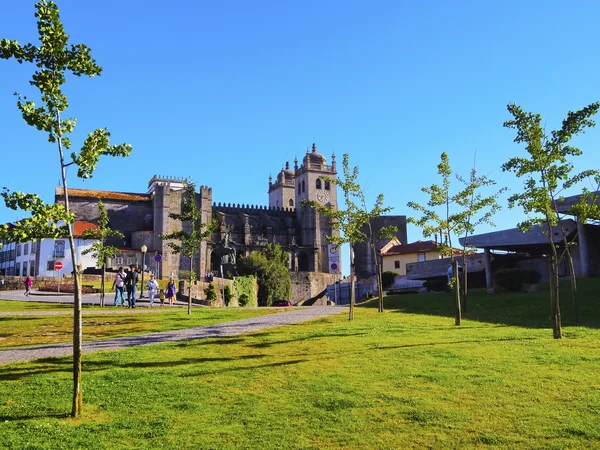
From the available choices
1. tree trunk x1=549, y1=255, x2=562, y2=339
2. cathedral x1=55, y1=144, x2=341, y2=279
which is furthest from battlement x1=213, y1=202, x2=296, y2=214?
tree trunk x1=549, y1=255, x2=562, y2=339

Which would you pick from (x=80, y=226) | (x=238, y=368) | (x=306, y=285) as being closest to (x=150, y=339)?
(x=238, y=368)

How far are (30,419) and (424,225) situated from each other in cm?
1324

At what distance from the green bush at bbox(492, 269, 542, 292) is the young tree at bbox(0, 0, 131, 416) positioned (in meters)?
25.6

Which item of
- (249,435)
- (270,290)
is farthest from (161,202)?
(249,435)

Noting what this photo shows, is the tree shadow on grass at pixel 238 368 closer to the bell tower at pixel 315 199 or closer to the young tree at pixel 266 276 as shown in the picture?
the young tree at pixel 266 276

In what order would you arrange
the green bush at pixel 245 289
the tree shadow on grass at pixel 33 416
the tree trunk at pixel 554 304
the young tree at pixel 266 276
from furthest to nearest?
the young tree at pixel 266 276
the green bush at pixel 245 289
the tree trunk at pixel 554 304
the tree shadow on grass at pixel 33 416

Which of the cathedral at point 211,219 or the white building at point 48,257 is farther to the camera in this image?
the cathedral at point 211,219

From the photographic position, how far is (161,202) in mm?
74062

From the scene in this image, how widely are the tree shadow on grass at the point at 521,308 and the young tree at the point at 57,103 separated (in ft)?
42.0

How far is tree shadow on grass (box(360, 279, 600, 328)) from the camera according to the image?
17766mm

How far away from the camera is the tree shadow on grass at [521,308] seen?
17.8 m

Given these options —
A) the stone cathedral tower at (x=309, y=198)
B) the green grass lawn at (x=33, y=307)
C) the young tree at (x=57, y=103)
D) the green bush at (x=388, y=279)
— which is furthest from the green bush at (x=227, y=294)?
the stone cathedral tower at (x=309, y=198)

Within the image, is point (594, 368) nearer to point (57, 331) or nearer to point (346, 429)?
point (346, 429)

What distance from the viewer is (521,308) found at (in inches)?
846
